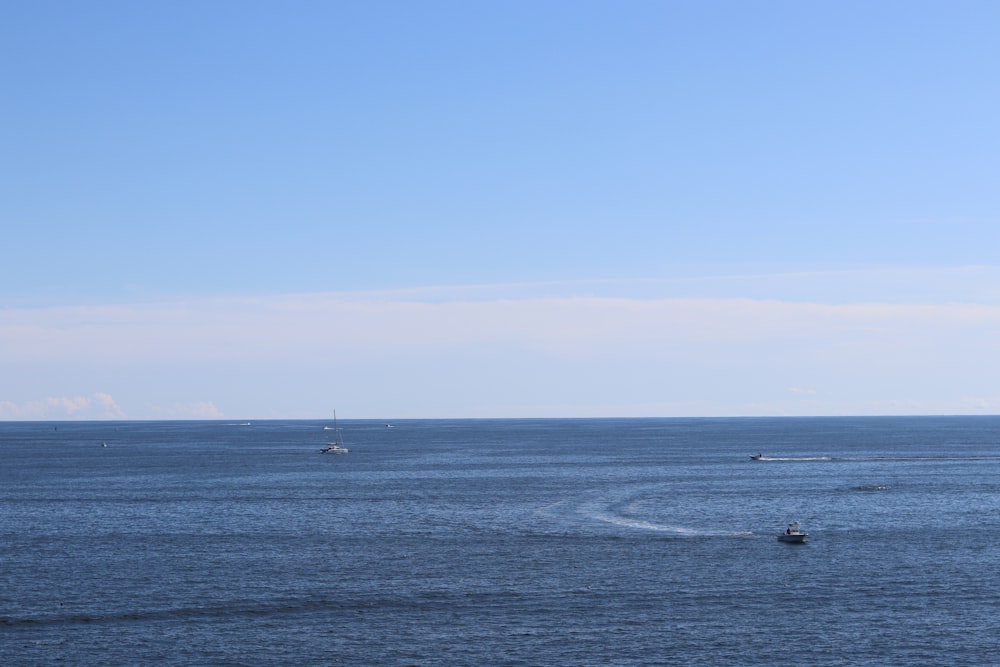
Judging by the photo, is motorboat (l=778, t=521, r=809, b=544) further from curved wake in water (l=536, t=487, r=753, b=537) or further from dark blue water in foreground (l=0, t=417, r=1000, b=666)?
curved wake in water (l=536, t=487, r=753, b=537)

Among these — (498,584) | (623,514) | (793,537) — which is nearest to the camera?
(498,584)

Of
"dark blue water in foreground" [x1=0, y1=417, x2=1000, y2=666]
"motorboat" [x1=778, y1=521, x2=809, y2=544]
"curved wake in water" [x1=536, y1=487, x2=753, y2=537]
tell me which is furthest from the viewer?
"curved wake in water" [x1=536, y1=487, x2=753, y2=537]

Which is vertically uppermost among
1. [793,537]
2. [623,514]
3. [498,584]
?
[623,514]

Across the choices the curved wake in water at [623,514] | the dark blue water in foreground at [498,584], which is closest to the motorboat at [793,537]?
the dark blue water in foreground at [498,584]

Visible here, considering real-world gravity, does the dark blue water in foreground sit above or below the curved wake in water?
below

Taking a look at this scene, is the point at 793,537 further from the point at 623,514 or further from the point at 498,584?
the point at 498,584

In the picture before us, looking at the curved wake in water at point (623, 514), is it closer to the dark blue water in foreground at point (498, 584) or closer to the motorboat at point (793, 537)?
the dark blue water in foreground at point (498, 584)

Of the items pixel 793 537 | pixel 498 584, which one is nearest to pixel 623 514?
pixel 793 537

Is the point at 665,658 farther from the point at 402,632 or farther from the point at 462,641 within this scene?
the point at 402,632

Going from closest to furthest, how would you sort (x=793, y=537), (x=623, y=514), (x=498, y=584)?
1. (x=498, y=584)
2. (x=793, y=537)
3. (x=623, y=514)

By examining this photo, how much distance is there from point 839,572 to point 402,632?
4523 cm

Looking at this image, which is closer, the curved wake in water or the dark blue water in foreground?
the dark blue water in foreground

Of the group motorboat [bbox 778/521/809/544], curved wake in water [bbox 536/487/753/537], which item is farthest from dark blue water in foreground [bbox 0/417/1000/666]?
motorboat [bbox 778/521/809/544]

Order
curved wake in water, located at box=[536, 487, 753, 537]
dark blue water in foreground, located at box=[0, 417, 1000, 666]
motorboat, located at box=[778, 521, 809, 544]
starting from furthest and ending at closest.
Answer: curved wake in water, located at box=[536, 487, 753, 537] < motorboat, located at box=[778, 521, 809, 544] < dark blue water in foreground, located at box=[0, 417, 1000, 666]
